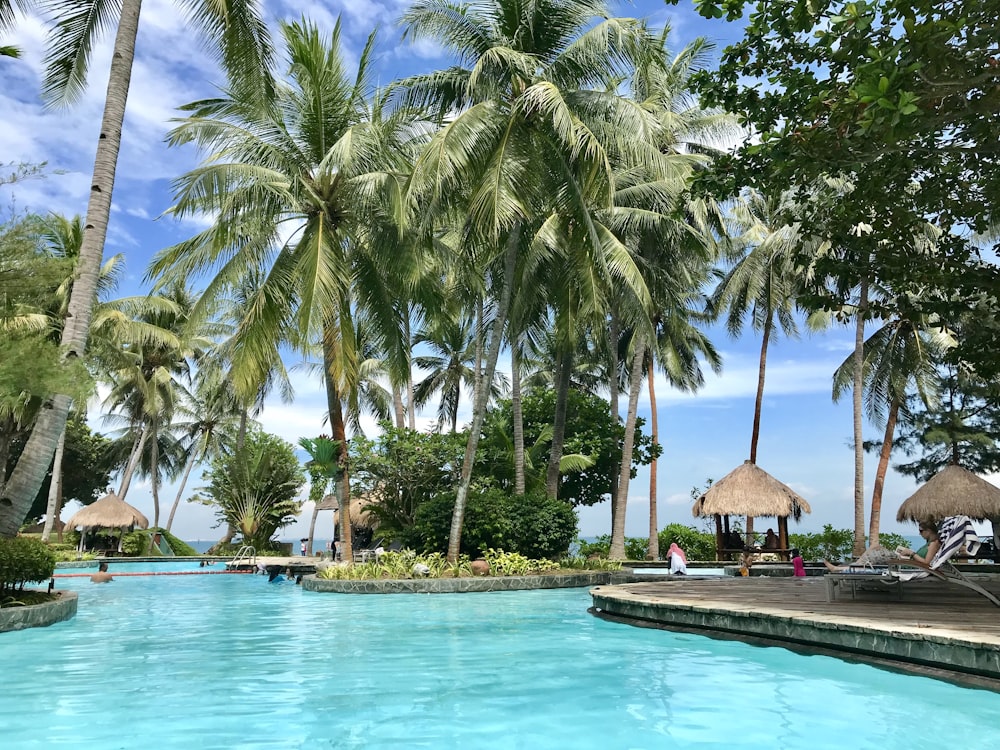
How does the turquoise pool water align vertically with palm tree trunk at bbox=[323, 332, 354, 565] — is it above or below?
below

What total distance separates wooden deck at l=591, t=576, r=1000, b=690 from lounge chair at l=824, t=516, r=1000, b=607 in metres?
0.18

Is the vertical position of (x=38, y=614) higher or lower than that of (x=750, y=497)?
lower

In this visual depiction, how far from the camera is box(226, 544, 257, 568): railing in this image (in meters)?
23.5

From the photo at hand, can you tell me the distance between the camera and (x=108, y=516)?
29.3 m

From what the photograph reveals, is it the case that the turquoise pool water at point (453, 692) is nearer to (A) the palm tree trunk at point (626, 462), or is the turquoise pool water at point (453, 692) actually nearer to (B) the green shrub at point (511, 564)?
(B) the green shrub at point (511, 564)

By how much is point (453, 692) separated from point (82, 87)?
1261cm

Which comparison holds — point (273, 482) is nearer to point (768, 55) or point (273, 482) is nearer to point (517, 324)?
point (517, 324)

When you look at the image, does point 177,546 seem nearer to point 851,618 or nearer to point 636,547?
point 636,547

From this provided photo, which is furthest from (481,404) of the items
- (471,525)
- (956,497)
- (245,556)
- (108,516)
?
(108,516)

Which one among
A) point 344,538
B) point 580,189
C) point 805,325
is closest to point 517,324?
point 580,189

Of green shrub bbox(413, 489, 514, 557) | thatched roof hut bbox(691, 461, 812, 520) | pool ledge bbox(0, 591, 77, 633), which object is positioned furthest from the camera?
thatched roof hut bbox(691, 461, 812, 520)

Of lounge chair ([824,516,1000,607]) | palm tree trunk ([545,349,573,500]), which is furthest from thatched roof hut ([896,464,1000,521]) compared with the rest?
lounge chair ([824,516,1000,607])

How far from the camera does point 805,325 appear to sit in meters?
28.1

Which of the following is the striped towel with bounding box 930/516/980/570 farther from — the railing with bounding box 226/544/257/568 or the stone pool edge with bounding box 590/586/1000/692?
the railing with bounding box 226/544/257/568
